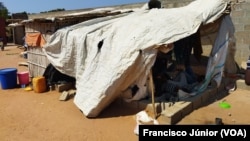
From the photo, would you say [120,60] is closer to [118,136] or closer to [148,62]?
[148,62]

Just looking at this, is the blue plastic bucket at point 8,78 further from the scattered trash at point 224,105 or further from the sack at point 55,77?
the scattered trash at point 224,105

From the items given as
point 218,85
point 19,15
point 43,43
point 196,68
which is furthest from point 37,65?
point 19,15

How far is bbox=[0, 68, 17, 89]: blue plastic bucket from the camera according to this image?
28.6ft

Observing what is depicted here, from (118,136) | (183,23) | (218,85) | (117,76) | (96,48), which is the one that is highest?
(183,23)

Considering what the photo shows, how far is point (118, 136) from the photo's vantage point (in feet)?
16.2

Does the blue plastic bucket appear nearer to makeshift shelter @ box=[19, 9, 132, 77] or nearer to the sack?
makeshift shelter @ box=[19, 9, 132, 77]

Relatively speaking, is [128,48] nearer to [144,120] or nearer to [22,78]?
[144,120]

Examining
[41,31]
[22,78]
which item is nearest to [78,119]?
[22,78]

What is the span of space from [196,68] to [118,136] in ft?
13.9

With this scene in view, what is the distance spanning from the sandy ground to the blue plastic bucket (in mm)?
1744

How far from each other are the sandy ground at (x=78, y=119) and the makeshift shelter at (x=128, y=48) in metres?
0.33

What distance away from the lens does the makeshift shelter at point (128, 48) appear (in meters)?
5.45

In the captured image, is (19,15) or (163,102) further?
(19,15)

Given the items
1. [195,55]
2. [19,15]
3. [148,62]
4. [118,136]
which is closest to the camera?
[118,136]
